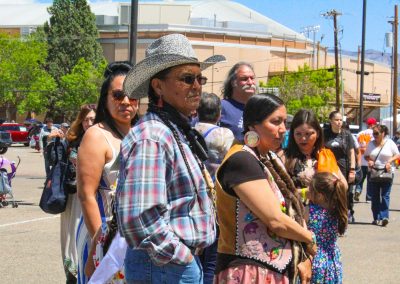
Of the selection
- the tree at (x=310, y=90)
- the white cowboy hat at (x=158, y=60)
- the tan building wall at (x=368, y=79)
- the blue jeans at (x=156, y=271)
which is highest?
the tan building wall at (x=368, y=79)

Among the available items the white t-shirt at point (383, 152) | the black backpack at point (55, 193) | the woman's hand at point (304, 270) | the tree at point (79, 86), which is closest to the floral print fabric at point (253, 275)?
the woman's hand at point (304, 270)

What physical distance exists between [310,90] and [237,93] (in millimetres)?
72796

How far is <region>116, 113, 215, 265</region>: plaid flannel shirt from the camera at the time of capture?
349cm

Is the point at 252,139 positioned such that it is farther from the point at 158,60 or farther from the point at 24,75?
the point at 24,75

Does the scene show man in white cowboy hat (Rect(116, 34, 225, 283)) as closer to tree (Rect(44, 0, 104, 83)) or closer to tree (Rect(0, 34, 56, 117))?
tree (Rect(0, 34, 56, 117))

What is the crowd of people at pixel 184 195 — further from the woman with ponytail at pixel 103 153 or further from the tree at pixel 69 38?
the tree at pixel 69 38

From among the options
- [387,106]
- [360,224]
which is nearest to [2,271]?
[360,224]

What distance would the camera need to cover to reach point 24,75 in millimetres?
80688

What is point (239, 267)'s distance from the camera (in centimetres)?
437

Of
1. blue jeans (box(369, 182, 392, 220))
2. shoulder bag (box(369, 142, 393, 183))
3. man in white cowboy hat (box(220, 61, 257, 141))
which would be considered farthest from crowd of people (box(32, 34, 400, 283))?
shoulder bag (box(369, 142, 393, 183))

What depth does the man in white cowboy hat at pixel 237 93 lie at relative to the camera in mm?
6688

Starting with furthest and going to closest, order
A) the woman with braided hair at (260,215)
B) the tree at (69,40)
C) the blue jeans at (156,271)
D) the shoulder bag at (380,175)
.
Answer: the tree at (69,40)
the shoulder bag at (380,175)
the woman with braided hair at (260,215)
the blue jeans at (156,271)

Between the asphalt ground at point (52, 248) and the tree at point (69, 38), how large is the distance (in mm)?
72871

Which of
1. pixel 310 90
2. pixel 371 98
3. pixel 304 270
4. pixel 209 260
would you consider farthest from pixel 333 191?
pixel 371 98
